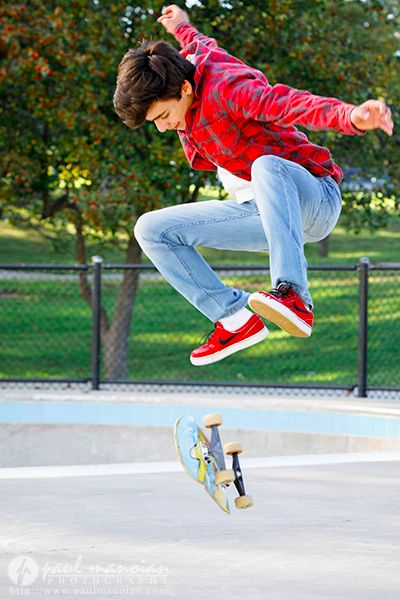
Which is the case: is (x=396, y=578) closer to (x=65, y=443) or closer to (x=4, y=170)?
(x=65, y=443)

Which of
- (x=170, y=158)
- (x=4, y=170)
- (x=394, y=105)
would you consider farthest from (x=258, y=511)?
(x=394, y=105)

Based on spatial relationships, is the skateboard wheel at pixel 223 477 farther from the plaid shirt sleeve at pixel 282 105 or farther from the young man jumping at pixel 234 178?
the plaid shirt sleeve at pixel 282 105

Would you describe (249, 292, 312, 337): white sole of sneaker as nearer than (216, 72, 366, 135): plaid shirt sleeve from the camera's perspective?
No

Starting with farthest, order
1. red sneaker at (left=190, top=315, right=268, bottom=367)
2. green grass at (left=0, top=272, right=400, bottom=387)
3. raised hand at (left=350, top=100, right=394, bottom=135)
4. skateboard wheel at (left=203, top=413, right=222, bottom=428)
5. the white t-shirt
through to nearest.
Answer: green grass at (left=0, top=272, right=400, bottom=387)
skateboard wheel at (left=203, top=413, right=222, bottom=428)
red sneaker at (left=190, top=315, right=268, bottom=367)
the white t-shirt
raised hand at (left=350, top=100, right=394, bottom=135)

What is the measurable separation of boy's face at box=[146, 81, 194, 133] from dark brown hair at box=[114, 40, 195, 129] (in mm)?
21

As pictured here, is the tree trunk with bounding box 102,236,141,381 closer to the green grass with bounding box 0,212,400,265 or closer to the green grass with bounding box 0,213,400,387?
the green grass with bounding box 0,213,400,387

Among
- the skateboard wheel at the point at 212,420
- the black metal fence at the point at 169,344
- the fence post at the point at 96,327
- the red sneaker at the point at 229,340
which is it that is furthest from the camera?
the black metal fence at the point at 169,344

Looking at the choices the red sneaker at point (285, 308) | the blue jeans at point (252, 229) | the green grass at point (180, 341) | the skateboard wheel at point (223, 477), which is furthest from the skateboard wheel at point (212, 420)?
the green grass at point (180, 341)

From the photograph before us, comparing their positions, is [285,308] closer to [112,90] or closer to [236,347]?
[236,347]

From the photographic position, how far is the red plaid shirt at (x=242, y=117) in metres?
3.94

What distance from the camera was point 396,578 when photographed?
429 cm

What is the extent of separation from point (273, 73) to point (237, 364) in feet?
17.4

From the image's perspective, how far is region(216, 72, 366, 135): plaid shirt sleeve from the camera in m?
3.76

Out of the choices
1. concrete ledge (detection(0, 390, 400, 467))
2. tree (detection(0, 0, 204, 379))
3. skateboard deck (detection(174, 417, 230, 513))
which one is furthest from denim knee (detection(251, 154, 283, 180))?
tree (detection(0, 0, 204, 379))
